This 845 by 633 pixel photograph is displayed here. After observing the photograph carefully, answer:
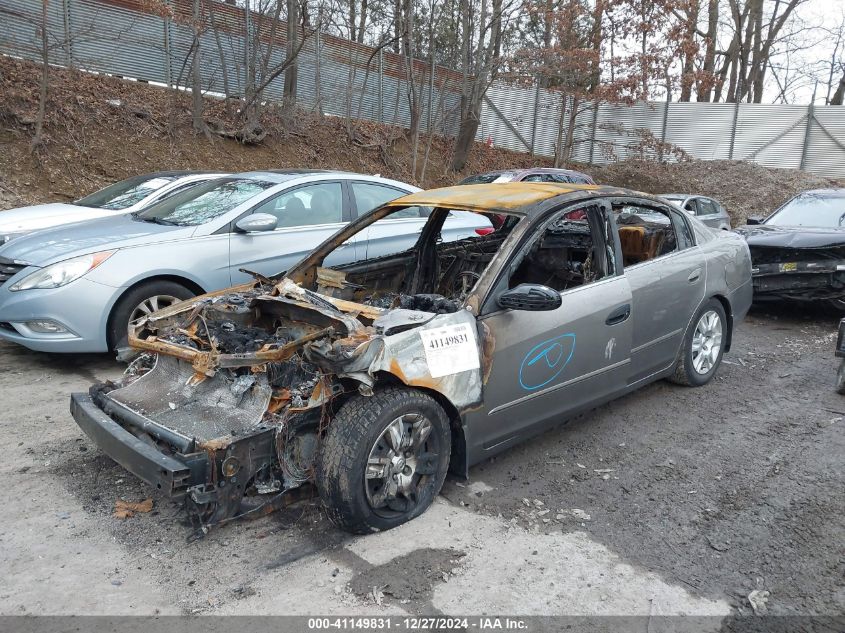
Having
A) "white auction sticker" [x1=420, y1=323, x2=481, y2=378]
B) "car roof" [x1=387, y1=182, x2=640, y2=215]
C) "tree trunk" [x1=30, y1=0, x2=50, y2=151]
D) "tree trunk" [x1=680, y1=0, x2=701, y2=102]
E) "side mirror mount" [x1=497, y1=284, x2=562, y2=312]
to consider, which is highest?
"tree trunk" [x1=680, y1=0, x2=701, y2=102]

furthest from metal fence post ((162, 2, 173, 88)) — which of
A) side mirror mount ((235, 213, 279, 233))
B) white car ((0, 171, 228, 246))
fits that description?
side mirror mount ((235, 213, 279, 233))

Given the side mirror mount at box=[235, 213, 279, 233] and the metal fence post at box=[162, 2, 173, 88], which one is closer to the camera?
the side mirror mount at box=[235, 213, 279, 233]

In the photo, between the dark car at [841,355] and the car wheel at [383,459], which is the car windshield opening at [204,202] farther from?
the dark car at [841,355]

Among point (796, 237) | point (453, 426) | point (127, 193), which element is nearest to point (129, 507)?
point (453, 426)

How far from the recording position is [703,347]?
18.0ft

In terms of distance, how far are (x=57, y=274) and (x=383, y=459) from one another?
3478mm

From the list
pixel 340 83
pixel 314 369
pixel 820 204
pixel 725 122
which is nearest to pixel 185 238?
pixel 314 369

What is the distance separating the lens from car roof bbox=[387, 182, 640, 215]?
4.14 m

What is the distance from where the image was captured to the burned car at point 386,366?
3.12 meters

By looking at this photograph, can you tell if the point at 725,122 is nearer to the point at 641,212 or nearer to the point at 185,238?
the point at 641,212

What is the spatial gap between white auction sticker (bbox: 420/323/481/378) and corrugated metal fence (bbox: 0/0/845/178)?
1191cm

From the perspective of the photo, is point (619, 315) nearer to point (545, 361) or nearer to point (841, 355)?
point (545, 361)

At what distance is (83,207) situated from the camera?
8.32m

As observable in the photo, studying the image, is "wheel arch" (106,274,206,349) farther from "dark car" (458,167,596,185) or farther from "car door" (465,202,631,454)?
"dark car" (458,167,596,185)
